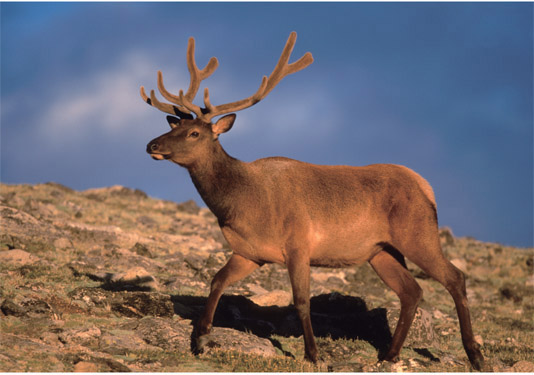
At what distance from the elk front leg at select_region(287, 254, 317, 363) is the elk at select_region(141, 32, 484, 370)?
1cm

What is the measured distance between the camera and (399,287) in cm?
971

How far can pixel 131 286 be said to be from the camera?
536 inches

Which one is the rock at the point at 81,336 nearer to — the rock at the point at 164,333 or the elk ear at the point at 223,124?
the rock at the point at 164,333

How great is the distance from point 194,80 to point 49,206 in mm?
18325

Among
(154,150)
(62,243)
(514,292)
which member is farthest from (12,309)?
(514,292)

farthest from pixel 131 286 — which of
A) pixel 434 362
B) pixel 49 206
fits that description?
pixel 49 206

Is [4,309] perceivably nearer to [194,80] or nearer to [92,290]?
[92,290]

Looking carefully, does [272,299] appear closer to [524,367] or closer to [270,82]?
[524,367]

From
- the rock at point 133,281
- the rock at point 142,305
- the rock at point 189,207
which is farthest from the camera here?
the rock at point 189,207

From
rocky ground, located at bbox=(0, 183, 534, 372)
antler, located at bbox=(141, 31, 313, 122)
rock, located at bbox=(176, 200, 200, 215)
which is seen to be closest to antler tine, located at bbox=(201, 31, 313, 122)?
antler, located at bbox=(141, 31, 313, 122)

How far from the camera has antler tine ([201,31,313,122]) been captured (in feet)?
29.6

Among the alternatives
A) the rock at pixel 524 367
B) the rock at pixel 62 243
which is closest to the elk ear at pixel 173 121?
the rock at pixel 524 367

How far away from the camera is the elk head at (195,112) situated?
342 inches

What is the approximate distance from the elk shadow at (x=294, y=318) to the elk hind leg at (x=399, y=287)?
1.29m
